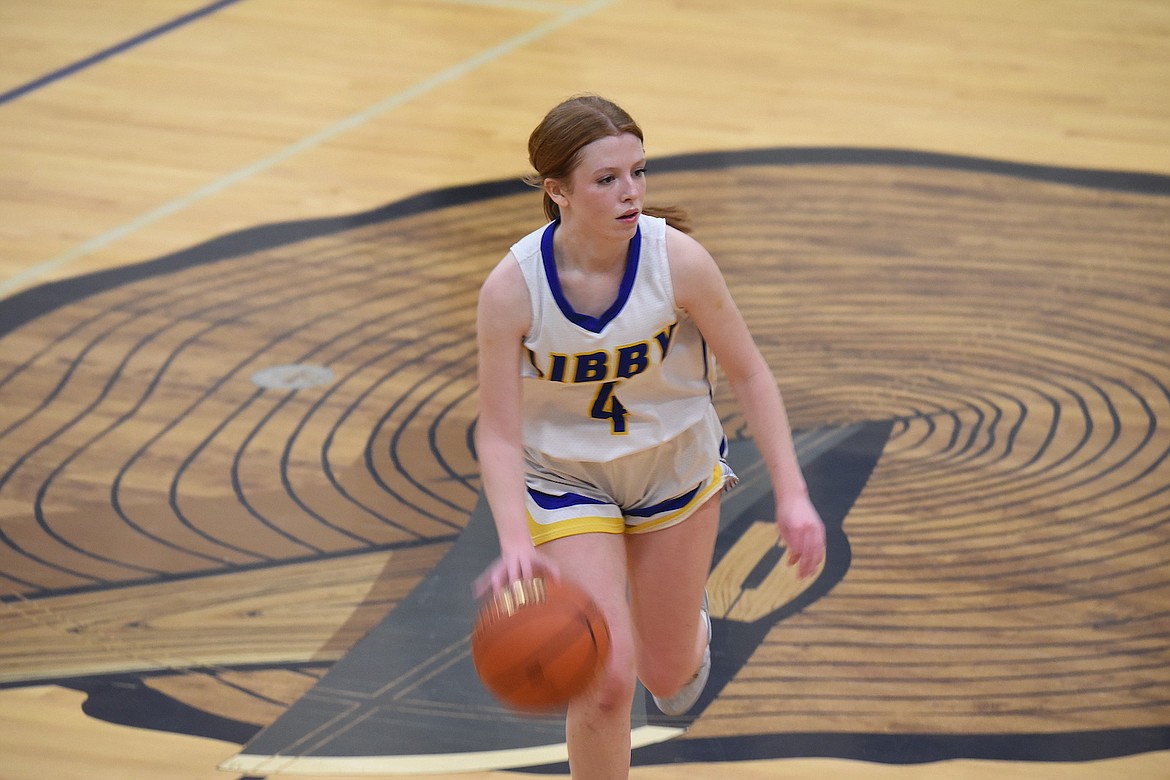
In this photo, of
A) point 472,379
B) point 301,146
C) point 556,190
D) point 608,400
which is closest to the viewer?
point 556,190

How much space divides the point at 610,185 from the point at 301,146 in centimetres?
505

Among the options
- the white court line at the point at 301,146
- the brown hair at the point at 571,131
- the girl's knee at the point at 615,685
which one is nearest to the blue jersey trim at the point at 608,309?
the brown hair at the point at 571,131

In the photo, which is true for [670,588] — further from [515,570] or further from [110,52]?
[110,52]

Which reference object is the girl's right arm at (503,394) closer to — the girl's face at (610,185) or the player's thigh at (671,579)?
the girl's face at (610,185)

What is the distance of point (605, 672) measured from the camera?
108 inches

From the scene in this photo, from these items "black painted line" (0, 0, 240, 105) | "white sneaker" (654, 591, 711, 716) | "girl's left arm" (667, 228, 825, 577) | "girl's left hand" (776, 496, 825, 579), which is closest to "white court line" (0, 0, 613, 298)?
"black painted line" (0, 0, 240, 105)

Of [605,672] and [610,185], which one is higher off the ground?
[610,185]

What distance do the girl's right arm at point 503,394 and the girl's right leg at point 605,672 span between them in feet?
0.32

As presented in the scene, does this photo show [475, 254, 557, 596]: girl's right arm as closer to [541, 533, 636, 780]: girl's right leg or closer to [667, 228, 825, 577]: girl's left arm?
[541, 533, 636, 780]: girl's right leg

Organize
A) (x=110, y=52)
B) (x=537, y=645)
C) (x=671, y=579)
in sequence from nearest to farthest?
(x=537, y=645), (x=671, y=579), (x=110, y=52)

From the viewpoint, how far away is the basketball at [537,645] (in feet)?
8.43

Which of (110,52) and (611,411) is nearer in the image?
(611,411)

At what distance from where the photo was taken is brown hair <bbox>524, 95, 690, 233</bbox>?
8.70 feet

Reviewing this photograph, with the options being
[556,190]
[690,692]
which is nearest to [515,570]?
[556,190]
